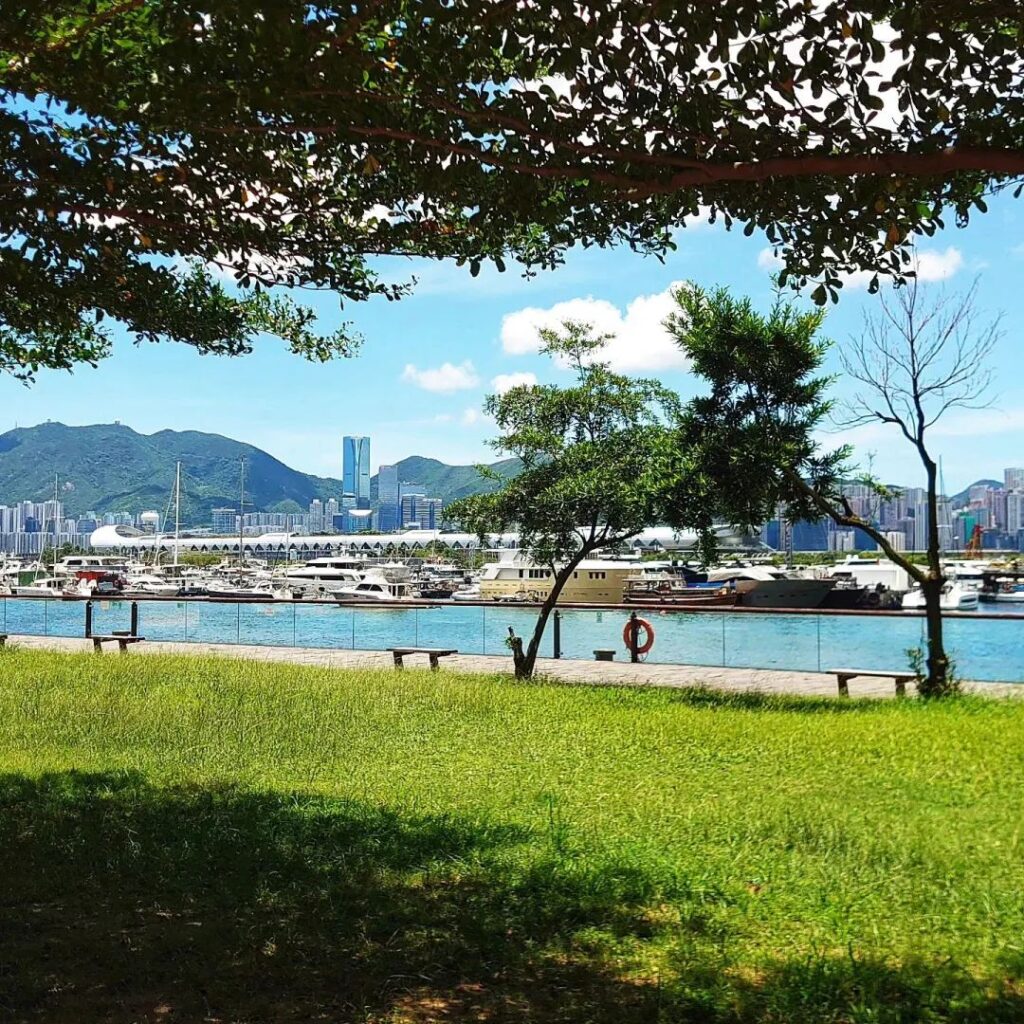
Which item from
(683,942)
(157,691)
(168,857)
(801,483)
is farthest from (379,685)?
(683,942)

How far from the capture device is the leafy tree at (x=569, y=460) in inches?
494

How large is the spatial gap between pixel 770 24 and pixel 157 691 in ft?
29.8

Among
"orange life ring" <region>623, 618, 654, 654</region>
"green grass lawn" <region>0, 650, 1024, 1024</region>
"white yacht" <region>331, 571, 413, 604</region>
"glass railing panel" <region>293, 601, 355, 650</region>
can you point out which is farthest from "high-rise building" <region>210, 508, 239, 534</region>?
"green grass lawn" <region>0, 650, 1024, 1024</region>

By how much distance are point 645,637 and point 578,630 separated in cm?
121

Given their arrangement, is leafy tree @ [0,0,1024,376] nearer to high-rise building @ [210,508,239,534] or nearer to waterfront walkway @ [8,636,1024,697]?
waterfront walkway @ [8,636,1024,697]

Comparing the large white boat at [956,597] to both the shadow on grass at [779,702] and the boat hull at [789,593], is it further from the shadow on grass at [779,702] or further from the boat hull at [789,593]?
the shadow on grass at [779,702]

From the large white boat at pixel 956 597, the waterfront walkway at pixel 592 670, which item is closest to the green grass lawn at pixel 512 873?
the waterfront walkway at pixel 592 670

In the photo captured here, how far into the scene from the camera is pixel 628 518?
12438 mm

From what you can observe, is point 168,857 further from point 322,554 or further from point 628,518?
point 322,554

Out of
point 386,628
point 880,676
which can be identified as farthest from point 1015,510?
point 880,676

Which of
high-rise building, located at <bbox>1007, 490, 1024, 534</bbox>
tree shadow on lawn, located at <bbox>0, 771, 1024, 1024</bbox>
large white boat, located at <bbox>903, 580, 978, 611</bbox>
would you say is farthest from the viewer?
high-rise building, located at <bbox>1007, 490, 1024, 534</bbox>

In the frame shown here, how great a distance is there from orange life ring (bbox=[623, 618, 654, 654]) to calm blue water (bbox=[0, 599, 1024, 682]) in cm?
11

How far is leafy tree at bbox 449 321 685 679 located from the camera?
12539mm

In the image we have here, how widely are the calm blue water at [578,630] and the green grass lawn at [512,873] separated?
490 centimetres
